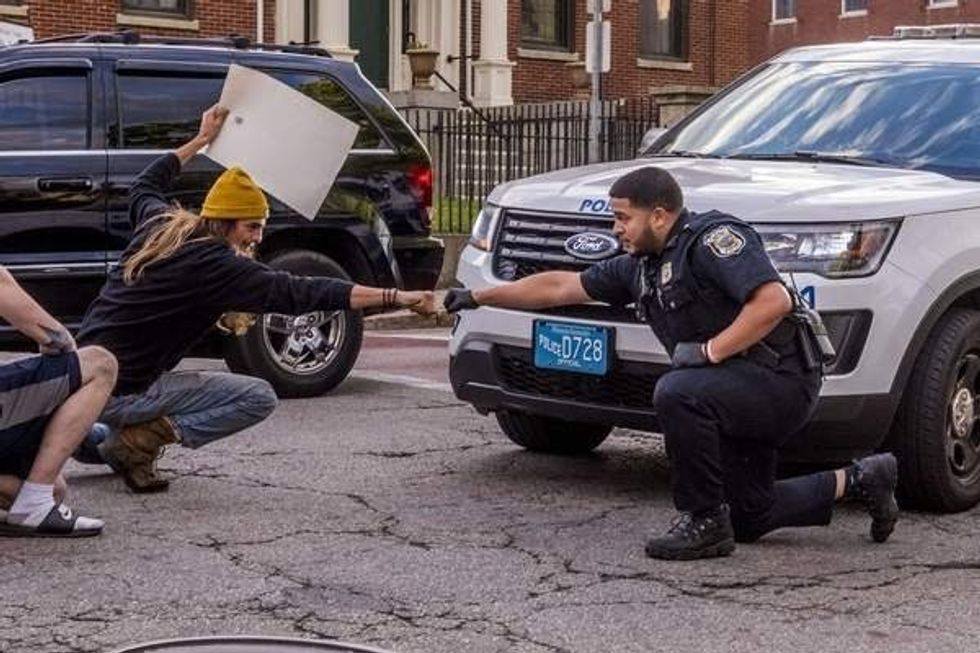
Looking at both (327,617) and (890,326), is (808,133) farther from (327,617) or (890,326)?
(327,617)

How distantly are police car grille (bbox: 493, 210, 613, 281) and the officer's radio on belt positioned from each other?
1034 mm

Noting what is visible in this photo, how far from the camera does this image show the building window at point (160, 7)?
23.1 m

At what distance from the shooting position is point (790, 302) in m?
6.20

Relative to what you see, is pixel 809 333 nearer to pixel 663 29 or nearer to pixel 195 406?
pixel 195 406

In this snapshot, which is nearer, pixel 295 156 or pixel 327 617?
pixel 327 617

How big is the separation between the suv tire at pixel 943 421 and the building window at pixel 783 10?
3790 cm

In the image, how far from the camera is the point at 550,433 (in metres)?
8.39

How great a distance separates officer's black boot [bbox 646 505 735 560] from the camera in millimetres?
6336

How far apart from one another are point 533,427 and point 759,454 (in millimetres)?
2013

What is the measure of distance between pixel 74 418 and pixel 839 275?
9.06ft

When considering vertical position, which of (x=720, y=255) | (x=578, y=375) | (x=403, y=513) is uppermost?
(x=720, y=255)

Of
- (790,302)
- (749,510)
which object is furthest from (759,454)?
(790,302)

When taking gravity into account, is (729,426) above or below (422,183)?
below

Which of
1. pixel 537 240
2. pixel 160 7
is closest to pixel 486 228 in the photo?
pixel 537 240
